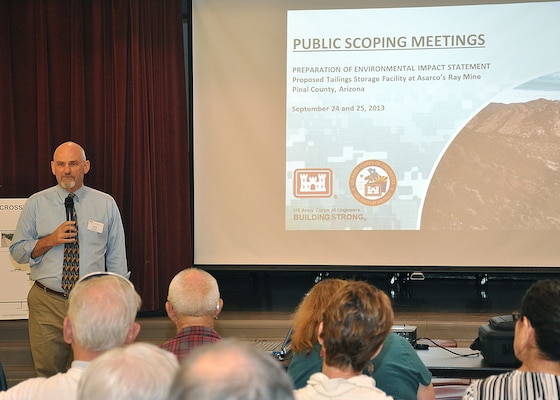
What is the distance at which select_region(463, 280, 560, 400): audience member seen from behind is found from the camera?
6.32 feet

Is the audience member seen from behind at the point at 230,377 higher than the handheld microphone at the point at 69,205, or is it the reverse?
the audience member seen from behind at the point at 230,377

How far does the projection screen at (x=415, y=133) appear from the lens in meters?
5.64

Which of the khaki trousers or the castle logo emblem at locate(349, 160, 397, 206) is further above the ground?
the castle logo emblem at locate(349, 160, 397, 206)

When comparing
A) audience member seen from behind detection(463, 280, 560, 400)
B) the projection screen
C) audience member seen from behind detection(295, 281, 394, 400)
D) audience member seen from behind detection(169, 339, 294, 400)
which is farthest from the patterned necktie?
audience member seen from behind detection(169, 339, 294, 400)

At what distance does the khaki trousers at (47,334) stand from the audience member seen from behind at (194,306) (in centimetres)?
145

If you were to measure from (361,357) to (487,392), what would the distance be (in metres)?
0.36

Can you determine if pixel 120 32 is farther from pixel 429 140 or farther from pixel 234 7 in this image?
pixel 429 140

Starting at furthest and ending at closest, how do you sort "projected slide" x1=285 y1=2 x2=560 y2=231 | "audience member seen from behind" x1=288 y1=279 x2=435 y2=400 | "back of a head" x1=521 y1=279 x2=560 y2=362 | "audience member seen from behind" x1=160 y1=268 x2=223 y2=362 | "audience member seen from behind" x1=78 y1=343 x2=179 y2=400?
"projected slide" x1=285 y1=2 x2=560 y2=231
"audience member seen from behind" x1=160 y1=268 x2=223 y2=362
"audience member seen from behind" x1=288 y1=279 x2=435 y2=400
"back of a head" x1=521 y1=279 x2=560 y2=362
"audience member seen from behind" x1=78 y1=343 x2=179 y2=400

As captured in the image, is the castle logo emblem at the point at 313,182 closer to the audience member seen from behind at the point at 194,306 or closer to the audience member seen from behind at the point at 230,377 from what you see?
the audience member seen from behind at the point at 194,306

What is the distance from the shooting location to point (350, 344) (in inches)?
77.2

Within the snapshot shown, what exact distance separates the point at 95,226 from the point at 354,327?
2.50 meters

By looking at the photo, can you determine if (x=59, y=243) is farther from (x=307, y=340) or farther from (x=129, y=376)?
(x=129, y=376)

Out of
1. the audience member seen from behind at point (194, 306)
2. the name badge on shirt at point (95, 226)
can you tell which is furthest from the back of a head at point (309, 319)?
the name badge on shirt at point (95, 226)

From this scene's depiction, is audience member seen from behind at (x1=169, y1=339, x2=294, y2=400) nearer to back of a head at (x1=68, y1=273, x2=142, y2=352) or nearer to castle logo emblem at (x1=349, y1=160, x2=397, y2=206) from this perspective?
back of a head at (x1=68, y1=273, x2=142, y2=352)
